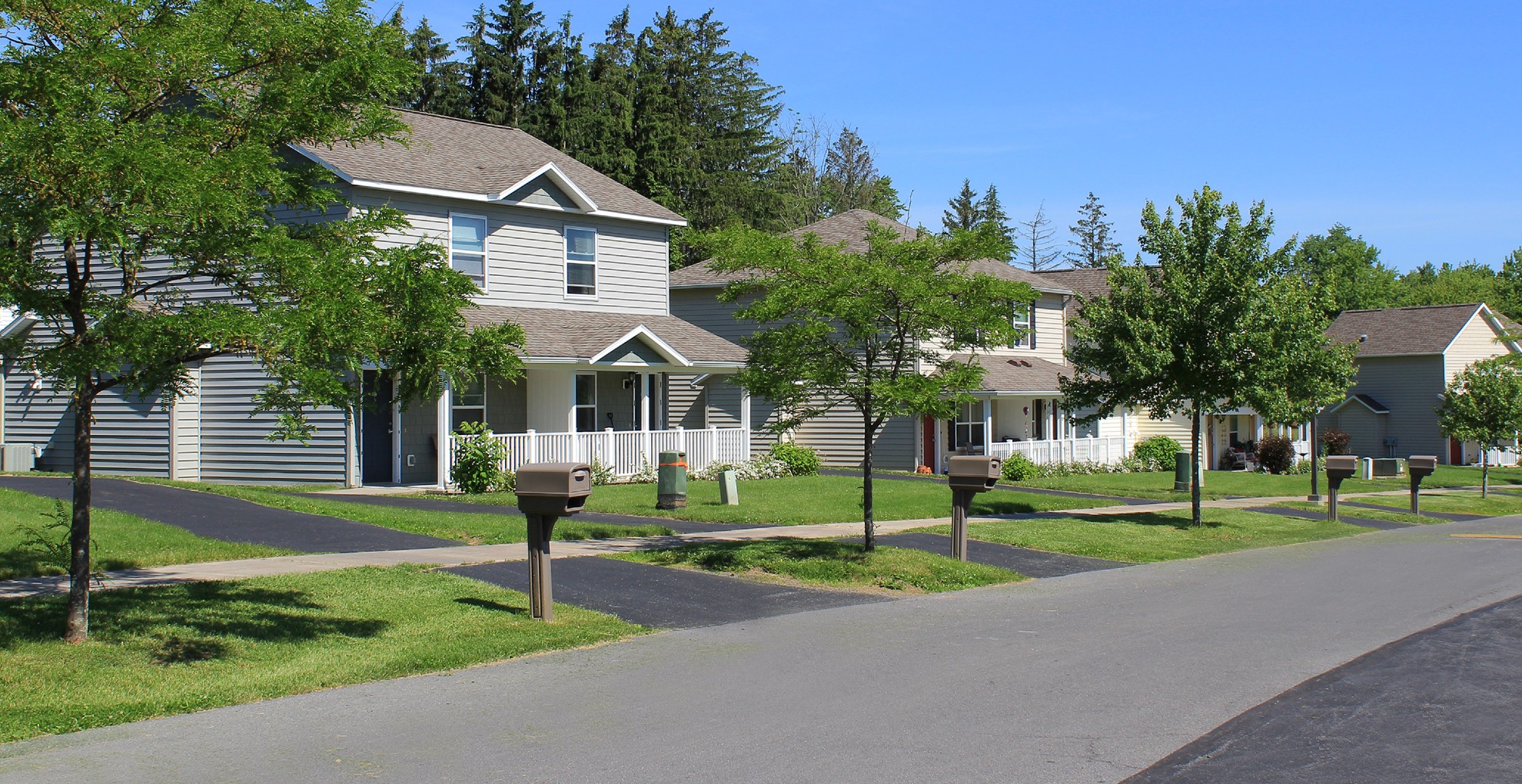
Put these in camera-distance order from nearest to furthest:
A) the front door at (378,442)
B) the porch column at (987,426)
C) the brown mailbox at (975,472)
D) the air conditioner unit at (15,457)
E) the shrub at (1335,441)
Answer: the brown mailbox at (975,472) → the air conditioner unit at (15,457) → the front door at (378,442) → the porch column at (987,426) → the shrub at (1335,441)

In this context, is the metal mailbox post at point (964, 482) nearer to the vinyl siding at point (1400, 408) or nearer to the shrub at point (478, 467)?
the shrub at point (478, 467)

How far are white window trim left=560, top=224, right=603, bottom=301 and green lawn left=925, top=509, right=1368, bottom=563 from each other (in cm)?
1125

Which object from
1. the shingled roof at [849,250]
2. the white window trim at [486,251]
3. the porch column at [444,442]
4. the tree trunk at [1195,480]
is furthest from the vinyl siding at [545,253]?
the tree trunk at [1195,480]

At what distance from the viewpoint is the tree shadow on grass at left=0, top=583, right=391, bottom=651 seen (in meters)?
9.49

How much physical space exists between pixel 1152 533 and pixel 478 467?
12575mm

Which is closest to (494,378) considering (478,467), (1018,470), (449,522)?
(478,467)

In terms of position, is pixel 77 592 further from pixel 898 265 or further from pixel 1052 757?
pixel 898 265

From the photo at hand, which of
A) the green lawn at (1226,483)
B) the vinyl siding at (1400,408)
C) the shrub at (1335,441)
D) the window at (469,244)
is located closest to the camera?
the window at (469,244)

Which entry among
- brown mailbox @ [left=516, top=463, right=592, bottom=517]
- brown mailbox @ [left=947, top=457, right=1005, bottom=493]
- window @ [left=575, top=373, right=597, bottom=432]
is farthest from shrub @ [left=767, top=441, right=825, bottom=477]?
brown mailbox @ [left=516, top=463, right=592, bottom=517]

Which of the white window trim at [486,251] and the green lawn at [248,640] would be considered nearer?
the green lawn at [248,640]

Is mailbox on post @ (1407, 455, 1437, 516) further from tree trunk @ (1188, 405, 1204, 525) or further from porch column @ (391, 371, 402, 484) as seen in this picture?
porch column @ (391, 371, 402, 484)

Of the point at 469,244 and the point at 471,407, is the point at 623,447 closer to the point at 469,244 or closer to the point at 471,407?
the point at 471,407

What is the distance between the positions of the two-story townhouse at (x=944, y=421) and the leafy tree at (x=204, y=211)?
854 inches

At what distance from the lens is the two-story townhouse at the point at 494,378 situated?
24.5m
